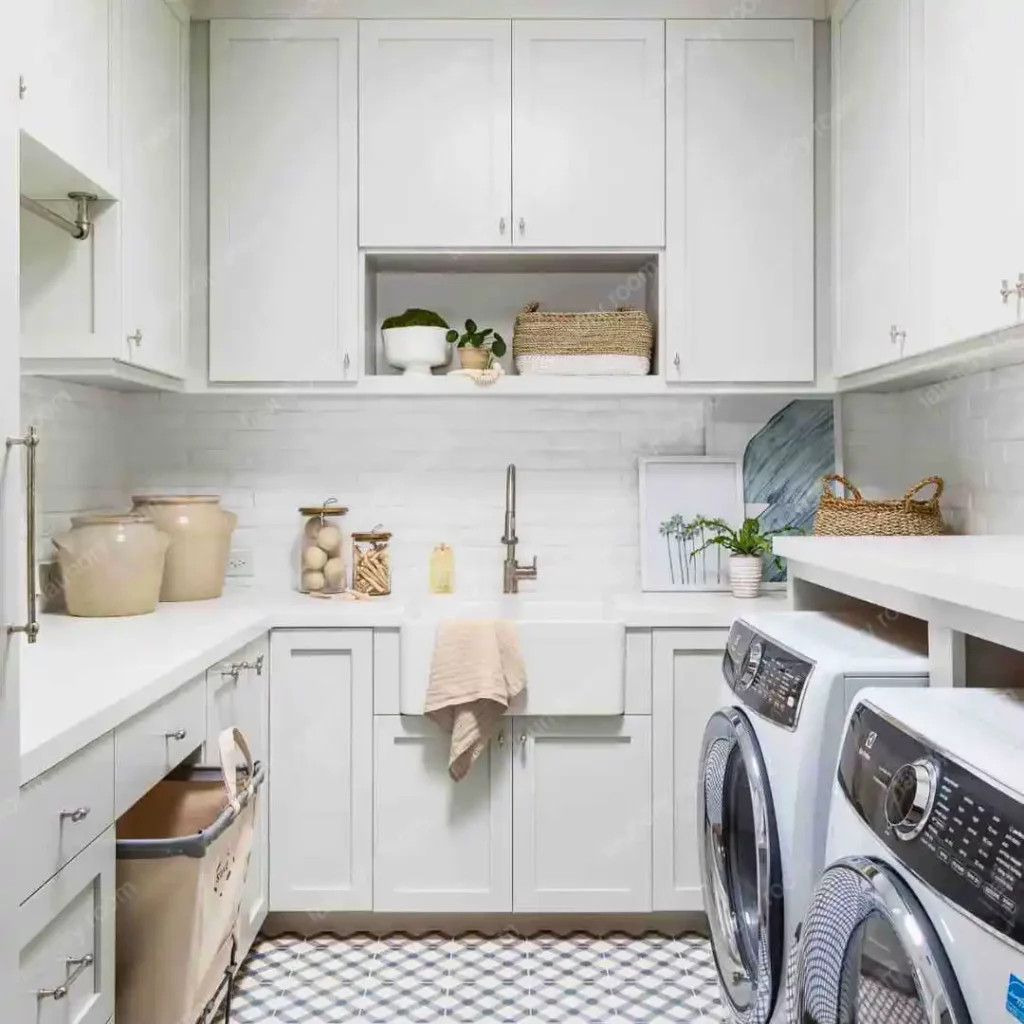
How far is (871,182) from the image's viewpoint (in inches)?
106

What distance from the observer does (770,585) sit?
332 centimetres

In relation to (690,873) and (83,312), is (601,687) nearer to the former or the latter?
(690,873)

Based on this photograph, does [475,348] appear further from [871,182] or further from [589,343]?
[871,182]

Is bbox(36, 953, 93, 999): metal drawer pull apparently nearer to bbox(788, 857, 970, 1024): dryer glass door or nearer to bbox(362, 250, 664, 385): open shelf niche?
bbox(788, 857, 970, 1024): dryer glass door

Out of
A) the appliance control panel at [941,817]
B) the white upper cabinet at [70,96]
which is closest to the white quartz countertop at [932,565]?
the appliance control panel at [941,817]

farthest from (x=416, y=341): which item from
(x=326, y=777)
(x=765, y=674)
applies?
(x=765, y=674)

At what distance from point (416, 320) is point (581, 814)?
147 cm

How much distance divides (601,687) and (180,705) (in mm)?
1091

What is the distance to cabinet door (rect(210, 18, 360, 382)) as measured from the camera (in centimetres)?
300

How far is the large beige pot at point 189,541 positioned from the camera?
9.99 ft

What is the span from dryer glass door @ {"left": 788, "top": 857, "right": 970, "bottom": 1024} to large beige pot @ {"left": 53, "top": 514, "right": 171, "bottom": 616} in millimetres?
1963

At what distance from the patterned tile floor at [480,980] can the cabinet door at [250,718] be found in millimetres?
147

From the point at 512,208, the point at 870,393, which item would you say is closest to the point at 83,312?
the point at 512,208

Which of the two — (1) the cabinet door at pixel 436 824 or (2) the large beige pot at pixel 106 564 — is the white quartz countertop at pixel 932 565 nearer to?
(1) the cabinet door at pixel 436 824
